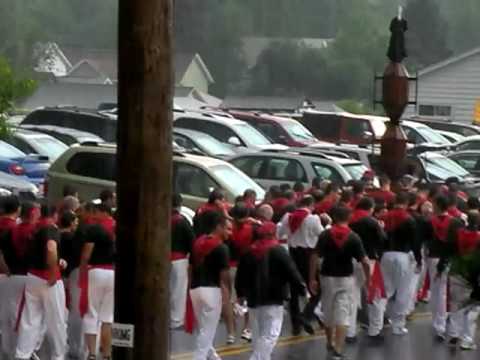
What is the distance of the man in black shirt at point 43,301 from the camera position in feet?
51.3

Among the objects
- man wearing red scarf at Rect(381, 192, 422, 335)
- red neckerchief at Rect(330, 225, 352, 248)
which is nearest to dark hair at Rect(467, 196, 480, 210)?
man wearing red scarf at Rect(381, 192, 422, 335)

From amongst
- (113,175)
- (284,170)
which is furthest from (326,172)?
(113,175)

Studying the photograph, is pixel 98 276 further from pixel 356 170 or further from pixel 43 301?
pixel 356 170

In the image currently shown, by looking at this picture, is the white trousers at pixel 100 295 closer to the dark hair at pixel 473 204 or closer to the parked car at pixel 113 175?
the dark hair at pixel 473 204

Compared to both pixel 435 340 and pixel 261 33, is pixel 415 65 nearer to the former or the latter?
pixel 261 33

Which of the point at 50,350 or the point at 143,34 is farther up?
the point at 143,34

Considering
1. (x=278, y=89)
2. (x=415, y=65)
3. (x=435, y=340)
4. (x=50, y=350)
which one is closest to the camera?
(x=50, y=350)

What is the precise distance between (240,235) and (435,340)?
3.57 m

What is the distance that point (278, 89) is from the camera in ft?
247

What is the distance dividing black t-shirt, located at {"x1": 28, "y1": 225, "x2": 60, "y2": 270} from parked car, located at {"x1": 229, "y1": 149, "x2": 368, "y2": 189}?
12.6 metres

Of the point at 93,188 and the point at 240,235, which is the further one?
the point at 93,188

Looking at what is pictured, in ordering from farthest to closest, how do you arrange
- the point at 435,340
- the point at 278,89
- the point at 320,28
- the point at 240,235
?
1. the point at 320,28
2. the point at 278,89
3. the point at 435,340
4. the point at 240,235

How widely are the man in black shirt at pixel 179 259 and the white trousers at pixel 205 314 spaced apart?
115 centimetres

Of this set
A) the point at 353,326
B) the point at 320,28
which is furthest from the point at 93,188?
the point at 320,28
